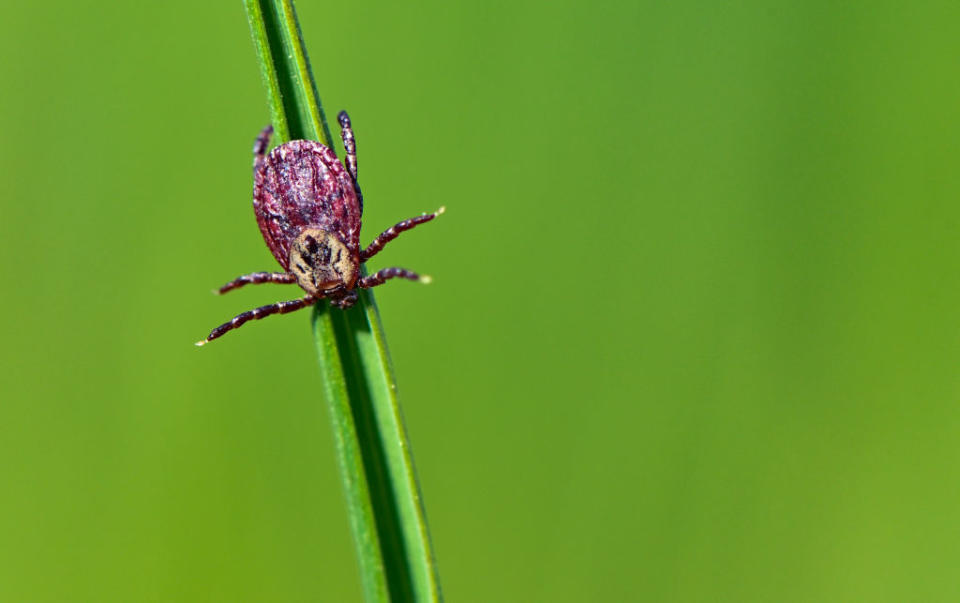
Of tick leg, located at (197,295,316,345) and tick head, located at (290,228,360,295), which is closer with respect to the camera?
tick head, located at (290,228,360,295)

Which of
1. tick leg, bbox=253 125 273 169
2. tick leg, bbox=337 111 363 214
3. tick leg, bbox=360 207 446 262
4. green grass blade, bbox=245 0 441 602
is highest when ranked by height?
tick leg, bbox=253 125 273 169

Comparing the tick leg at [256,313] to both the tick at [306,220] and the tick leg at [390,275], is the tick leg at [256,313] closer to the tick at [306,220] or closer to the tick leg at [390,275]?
the tick at [306,220]

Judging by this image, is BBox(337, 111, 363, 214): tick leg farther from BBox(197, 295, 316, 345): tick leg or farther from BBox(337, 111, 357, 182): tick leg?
BBox(197, 295, 316, 345): tick leg

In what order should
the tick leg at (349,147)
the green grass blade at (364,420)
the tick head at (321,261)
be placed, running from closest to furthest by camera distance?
the green grass blade at (364,420), the tick head at (321,261), the tick leg at (349,147)

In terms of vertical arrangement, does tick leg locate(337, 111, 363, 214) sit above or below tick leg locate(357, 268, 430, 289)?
above

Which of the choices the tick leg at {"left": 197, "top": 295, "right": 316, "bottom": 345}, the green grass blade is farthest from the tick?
the green grass blade

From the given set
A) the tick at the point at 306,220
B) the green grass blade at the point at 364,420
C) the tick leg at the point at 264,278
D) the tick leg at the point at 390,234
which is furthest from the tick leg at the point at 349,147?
the green grass blade at the point at 364,420

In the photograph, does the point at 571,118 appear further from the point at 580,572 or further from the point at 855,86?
the point at 580,572

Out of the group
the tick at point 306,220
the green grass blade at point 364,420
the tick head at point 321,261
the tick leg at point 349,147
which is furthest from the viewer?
the tick leg at point 349,147

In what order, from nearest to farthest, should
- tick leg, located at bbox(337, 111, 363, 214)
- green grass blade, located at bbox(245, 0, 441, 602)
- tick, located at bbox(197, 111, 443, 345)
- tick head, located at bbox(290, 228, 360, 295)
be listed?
green grass blade, located at bbox(245, 0, 441, 602) → tick head, located at bbox(290, 228, 360, 295) → tick, located at bbox(197, 111, 443, 345) → tick leg, located at bbox(337, 111, 363, 214)
